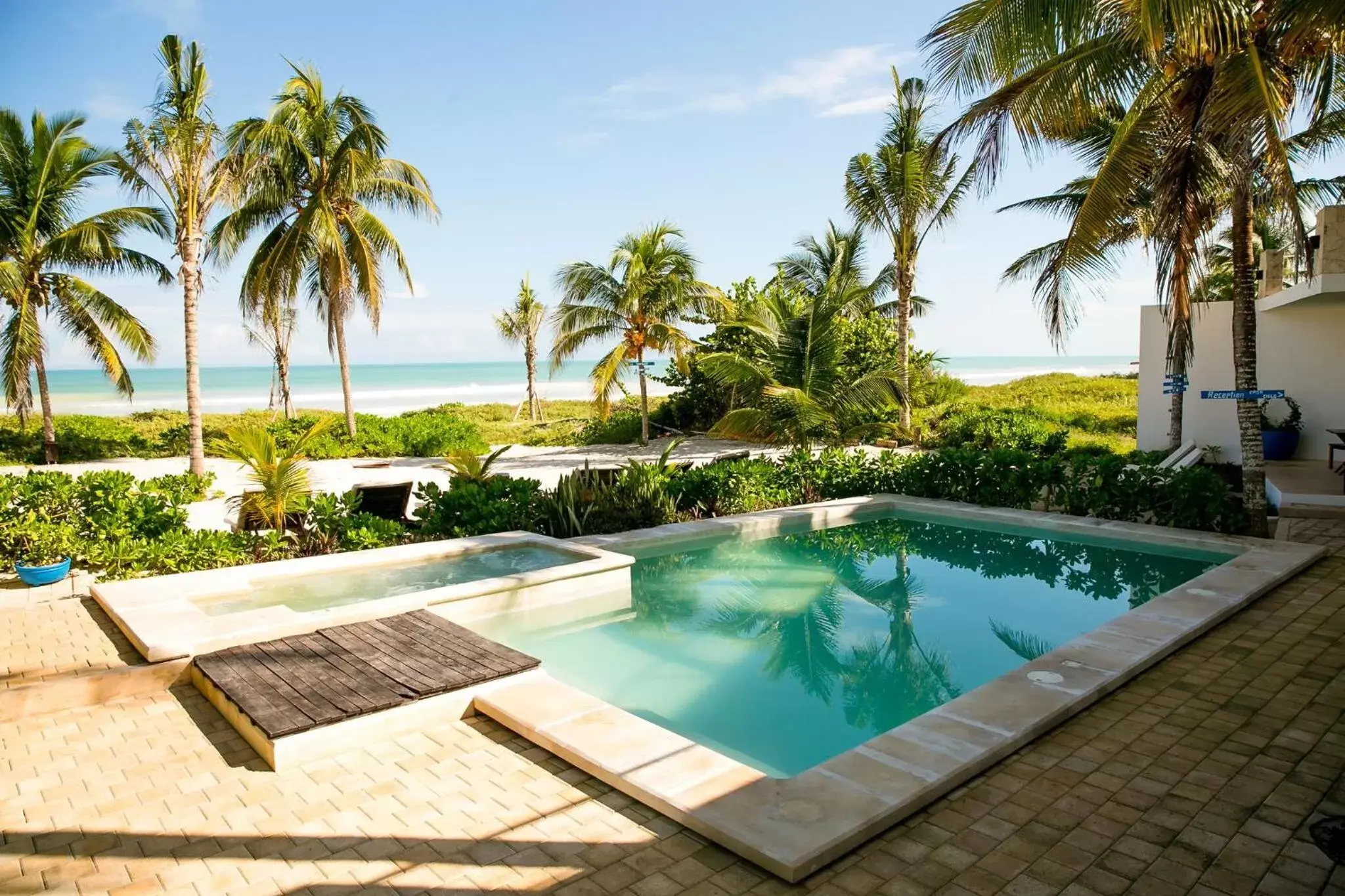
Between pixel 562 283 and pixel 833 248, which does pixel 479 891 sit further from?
pixel 833 248

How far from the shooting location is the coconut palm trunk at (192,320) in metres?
12.2

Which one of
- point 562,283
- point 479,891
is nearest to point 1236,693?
point 479,891

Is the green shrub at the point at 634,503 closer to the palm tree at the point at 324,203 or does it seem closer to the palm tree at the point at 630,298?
the palm tree at the point at 630,298

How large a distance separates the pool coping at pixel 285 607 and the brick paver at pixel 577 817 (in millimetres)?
824

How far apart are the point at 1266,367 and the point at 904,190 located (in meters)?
7.44

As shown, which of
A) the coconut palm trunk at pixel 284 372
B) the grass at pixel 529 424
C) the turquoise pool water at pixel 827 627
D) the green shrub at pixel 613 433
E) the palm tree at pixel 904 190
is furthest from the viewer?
the grass at pixel 529 424

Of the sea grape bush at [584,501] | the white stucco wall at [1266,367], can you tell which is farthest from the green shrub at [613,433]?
the white stucco wall at [1266,367]

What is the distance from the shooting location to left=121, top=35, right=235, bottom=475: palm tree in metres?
11.4

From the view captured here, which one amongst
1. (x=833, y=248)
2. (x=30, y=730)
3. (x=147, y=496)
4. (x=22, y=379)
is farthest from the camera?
(x=833, y=248)

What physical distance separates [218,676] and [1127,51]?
870 cm

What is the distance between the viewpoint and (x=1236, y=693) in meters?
4.59

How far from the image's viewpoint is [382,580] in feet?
24.2

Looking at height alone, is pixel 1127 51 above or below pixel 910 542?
above

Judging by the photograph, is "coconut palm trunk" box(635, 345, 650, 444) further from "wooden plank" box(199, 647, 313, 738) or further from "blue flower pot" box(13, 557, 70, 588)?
"wooden plank" box(199, 647, 313, 738)
